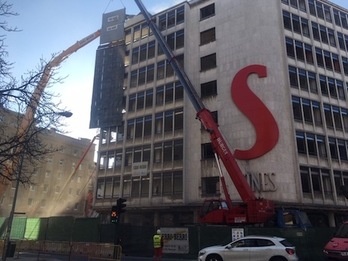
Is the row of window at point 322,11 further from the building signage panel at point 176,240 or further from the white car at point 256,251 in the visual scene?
the white car at point 256,251

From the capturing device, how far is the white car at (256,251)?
13836 millimetres

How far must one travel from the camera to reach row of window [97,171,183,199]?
1324 inches

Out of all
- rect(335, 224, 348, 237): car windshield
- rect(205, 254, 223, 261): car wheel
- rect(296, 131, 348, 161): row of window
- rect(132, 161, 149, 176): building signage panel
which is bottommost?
rect(205, 254, 223, 261): car wheel

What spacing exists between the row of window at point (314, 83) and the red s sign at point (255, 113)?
3685 millimetres

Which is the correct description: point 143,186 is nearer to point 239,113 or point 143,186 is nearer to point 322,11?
point 239,113

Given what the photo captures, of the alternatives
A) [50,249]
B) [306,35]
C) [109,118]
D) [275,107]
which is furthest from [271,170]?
[109,118]

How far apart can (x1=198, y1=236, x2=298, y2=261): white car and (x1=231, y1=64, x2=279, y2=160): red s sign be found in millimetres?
15031

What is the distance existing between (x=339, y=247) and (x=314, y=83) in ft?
78.9

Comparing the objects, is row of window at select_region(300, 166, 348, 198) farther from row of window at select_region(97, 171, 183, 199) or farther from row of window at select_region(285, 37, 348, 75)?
row of window at select_region(97, 171, 183, 199)

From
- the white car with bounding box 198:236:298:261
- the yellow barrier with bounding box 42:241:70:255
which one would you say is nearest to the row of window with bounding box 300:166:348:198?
the white car with bounding box 198:236:298:261

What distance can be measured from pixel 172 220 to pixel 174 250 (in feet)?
38.7

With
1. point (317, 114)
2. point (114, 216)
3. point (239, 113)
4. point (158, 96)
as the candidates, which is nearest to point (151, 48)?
point (158, 96)

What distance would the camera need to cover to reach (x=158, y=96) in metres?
38.4

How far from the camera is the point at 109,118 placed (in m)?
41.4
